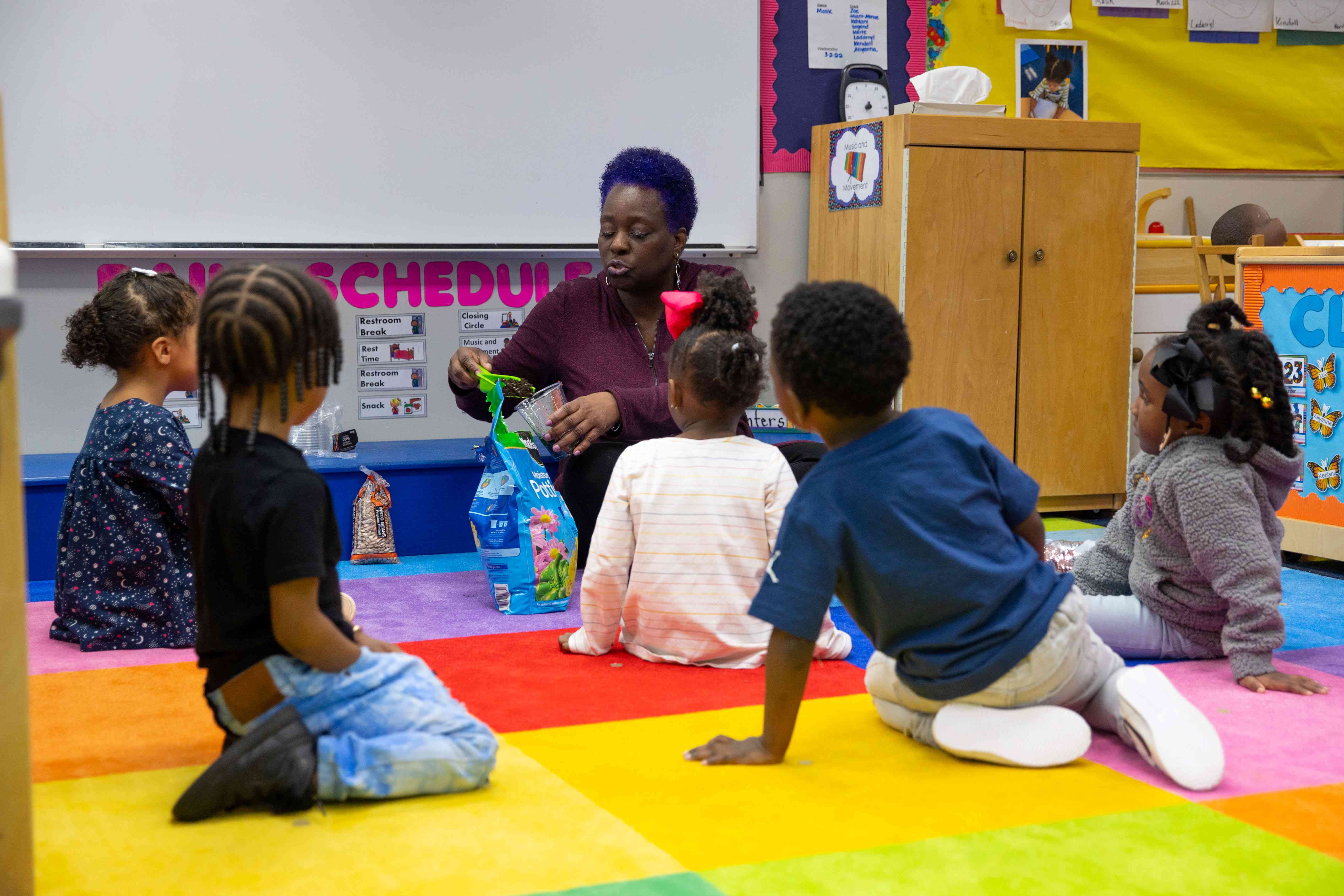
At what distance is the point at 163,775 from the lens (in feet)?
5.55

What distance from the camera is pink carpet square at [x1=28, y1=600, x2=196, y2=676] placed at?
2338mm

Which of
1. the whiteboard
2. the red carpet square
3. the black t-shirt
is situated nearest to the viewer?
the black t-shirt

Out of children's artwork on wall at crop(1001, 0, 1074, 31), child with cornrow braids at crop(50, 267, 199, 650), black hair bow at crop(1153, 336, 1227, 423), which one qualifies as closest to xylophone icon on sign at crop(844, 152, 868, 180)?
children's artwork on wall at crop(1001, 0, 1074, 31)

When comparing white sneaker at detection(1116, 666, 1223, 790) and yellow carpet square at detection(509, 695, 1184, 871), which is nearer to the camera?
yellow carpet square at detection(509, 695, 1184, 871)

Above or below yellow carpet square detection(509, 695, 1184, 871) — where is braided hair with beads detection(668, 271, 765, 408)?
above

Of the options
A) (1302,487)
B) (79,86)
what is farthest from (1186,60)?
(79,86)

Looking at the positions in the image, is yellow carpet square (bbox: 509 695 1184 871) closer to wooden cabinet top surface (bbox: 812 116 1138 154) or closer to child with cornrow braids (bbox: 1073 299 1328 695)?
child with cornrow braids (bbox: 1073 299 1328 695)

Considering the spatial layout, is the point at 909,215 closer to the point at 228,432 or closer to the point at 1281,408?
the point at 1281,408

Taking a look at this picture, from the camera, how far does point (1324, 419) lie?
321 centimetres

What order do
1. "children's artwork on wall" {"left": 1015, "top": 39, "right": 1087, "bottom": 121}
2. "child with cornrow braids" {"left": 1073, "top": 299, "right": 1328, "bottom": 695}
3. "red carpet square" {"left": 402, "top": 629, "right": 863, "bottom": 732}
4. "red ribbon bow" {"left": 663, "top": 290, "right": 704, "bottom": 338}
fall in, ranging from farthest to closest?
1. "children's artwork on wall" {"left": 1015, "top": 39, "right": 1087, "bottom": 121}
2. "red ribbon bow" {"left": 663, "top": 290, "right": 704, "bottom": 338}
3. "child with cornrow braids" {"left": 1073, "top": 299, "right": 1328, "bottom": 695}
4. "red carpet square" {"left": 402, "top": 629, "right": 863, "bottom": 732}

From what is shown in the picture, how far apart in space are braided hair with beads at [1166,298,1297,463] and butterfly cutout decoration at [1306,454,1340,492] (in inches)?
44.5

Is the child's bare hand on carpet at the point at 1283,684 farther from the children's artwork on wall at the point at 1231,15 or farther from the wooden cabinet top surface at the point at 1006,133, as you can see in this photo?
the children's artwork on wall at the point at 1231,15

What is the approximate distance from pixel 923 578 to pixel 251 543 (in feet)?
2.92

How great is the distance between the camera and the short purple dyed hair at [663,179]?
10.1 feet
